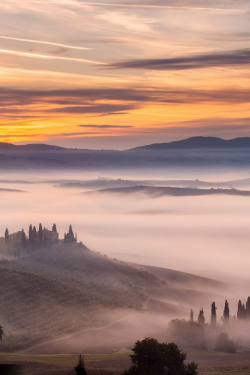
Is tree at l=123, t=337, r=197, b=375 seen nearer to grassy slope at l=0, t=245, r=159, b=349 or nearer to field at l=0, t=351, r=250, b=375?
field at l=0, t=351, r=250, b=375

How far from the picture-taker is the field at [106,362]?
360ft

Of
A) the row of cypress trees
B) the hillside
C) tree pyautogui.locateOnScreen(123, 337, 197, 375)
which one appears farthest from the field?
the row of cypress trees

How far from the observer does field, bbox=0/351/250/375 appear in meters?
110

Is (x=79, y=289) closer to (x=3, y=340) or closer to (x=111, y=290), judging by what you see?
(x=111, y=290)

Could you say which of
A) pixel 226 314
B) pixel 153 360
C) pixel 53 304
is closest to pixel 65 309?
pixel 53 304

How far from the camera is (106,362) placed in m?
120

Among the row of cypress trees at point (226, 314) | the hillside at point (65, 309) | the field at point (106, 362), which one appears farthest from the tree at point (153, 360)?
the row of cypress trees at point (226, 314)

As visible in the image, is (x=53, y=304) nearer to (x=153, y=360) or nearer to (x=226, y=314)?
(x=226, y=314)

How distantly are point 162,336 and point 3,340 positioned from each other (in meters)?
32.4

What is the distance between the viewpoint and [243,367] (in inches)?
4705

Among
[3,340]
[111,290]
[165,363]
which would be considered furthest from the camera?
[111,290]

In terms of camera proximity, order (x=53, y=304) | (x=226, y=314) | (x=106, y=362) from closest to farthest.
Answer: (x=106, y=362) → (x=226, y=314) → (x=53, y=304)

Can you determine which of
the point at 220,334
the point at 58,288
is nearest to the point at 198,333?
the point at 220,334

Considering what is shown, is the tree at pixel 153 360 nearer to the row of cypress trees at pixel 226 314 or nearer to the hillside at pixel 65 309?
the hillside at pixel 65 309
